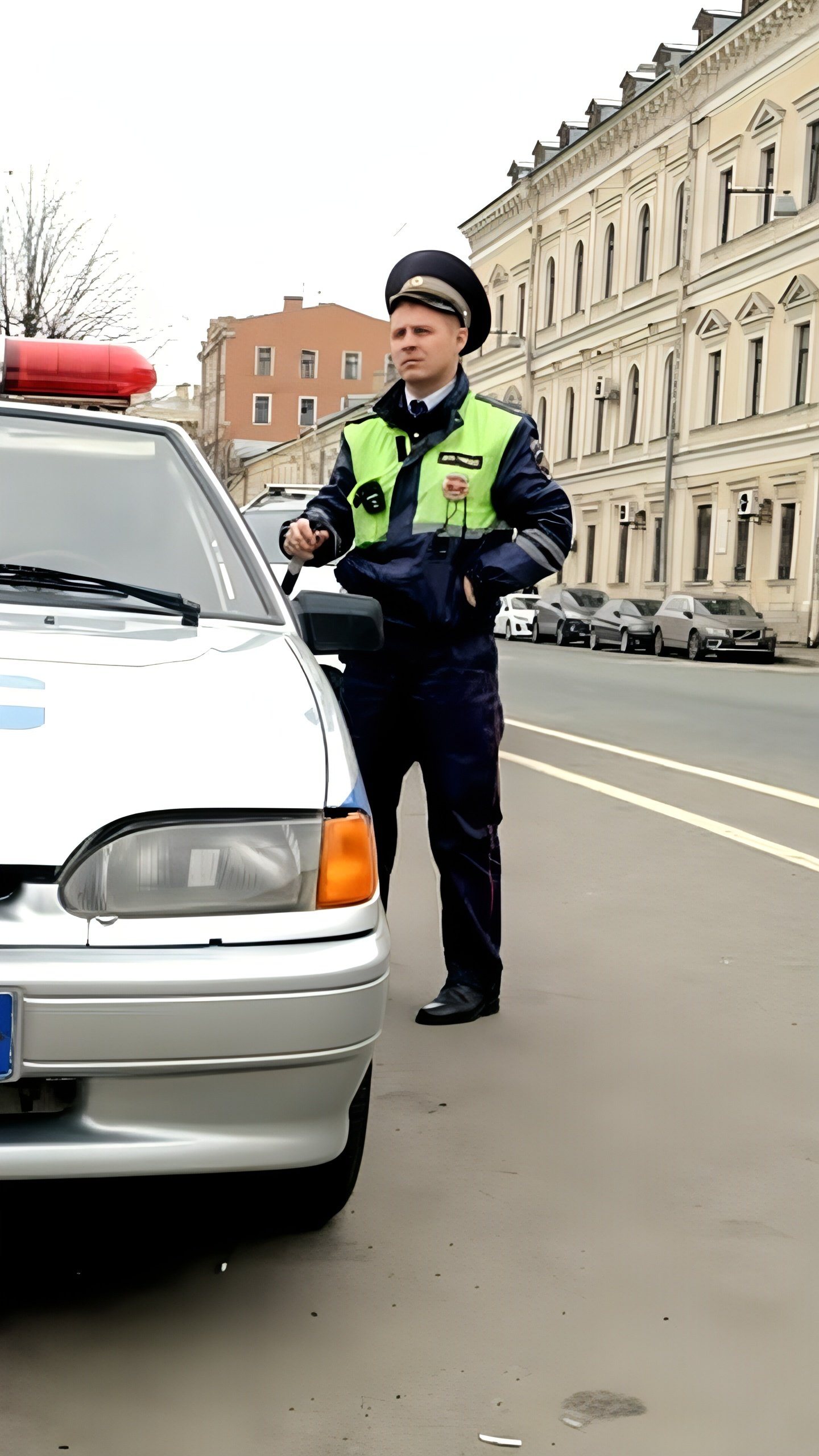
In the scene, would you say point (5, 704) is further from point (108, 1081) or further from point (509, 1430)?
point (509, 1430)

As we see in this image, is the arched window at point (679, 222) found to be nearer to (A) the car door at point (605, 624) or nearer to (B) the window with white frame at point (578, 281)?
(B) the window with white frame at point (578, 281)

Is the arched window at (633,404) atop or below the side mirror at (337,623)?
atop

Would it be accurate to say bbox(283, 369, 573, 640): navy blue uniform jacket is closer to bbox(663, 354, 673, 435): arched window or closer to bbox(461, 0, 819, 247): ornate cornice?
bbox(461, 0, 819, 247): ornate cornice

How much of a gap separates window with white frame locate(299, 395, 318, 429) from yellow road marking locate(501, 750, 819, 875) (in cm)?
8687

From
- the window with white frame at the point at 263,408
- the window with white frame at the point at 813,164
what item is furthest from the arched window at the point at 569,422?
the window with white frame at the point at 263,408

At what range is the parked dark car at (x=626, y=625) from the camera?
36.0 metres

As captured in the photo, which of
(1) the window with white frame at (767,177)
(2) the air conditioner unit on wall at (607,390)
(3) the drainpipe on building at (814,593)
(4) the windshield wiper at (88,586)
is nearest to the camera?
(4) the windshield wiper at (88,586)

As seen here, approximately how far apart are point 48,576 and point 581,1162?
159 centimetres

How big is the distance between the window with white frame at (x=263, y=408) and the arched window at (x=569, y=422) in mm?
46001

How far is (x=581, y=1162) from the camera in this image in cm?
359

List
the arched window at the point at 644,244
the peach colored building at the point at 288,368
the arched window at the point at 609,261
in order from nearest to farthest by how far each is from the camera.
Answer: the arched window at the point at 644,244
the arched window at the point at 609,261
the peach colored building at the point at 288,368

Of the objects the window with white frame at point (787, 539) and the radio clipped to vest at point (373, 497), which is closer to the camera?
the radio clipped to vest at point (373, 497)

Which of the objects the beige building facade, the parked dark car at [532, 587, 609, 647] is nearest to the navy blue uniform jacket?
the beige building facade

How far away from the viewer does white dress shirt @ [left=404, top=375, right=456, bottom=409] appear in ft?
14.5
